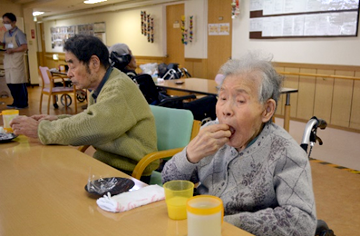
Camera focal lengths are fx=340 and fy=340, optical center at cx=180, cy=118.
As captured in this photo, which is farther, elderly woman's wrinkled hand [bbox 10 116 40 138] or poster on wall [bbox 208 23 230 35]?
poster on wall [bbox 208 23 230 35]

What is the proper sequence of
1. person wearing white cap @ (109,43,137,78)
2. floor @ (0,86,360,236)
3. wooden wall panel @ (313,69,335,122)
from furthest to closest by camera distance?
wooden wall panel @ (313,69,335,122), person wearing white cap @ (109,43,137,78), floor @ (0,86,360,236)

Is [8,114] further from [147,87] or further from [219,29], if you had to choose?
[219,29]

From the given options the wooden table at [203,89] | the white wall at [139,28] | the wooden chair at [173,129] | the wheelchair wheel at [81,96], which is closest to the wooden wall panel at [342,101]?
the wooden table at [203,89]

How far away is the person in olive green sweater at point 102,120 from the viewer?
1.68 m

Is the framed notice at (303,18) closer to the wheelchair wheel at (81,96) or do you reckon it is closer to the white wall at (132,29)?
the white wall at (132,29)

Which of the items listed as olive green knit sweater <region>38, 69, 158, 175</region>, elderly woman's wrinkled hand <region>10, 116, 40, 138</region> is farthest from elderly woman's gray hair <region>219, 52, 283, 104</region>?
elderly woman's wrinkled hand <region>10, 116, 40, 138</region>

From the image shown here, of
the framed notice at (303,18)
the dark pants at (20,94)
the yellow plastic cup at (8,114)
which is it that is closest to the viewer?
the yellow plastic cup at (8,114)

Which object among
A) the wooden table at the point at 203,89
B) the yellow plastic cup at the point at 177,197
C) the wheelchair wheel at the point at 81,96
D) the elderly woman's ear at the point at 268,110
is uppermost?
the elderly woman's ear at the point at 268,110

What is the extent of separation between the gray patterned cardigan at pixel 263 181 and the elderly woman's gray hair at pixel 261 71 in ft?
0.39

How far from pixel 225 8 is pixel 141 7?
11.0ft

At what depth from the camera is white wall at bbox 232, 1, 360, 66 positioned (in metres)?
5.08

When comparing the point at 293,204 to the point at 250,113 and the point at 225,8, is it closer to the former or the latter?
the point at 250,113

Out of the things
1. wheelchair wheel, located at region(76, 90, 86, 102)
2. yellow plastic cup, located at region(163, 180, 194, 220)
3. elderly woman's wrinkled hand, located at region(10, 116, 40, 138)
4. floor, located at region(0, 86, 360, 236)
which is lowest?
floor, located at region(0, 86, 360, 236)

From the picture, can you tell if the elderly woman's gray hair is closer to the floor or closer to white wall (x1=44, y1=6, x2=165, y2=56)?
the floor
